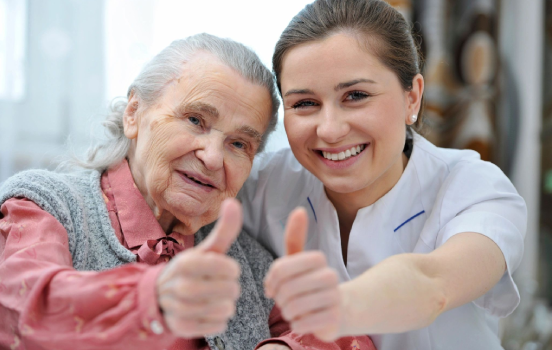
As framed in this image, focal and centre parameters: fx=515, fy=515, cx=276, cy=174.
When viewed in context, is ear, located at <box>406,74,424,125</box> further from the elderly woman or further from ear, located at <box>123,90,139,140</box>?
ear, located at <box>123,90,139,140</box>

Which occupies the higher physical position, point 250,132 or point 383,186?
point 250,132

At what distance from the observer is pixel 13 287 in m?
0.82

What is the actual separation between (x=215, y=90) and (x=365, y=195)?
49 cm

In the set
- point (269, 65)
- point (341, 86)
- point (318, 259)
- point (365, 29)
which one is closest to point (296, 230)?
point (318, 259)

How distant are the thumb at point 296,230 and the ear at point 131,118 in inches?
25.5

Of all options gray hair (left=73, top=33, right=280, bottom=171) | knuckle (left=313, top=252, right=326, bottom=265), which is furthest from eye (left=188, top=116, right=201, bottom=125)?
knuckle (left=313, top=252, right=326, bottom=265)

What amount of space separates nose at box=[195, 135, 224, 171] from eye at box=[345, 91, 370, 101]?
1.05 feet

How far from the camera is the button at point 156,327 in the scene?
2.23 feet

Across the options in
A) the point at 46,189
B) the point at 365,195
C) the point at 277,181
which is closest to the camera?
the point at 46,189

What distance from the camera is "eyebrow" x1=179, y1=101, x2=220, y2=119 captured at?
1134 mm

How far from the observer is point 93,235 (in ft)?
3.59

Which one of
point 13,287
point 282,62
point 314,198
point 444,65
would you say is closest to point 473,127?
point 444,65

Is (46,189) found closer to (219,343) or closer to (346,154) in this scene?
(219,343)

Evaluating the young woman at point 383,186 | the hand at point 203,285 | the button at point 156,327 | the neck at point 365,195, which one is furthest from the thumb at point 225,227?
the neck at point 365,195
